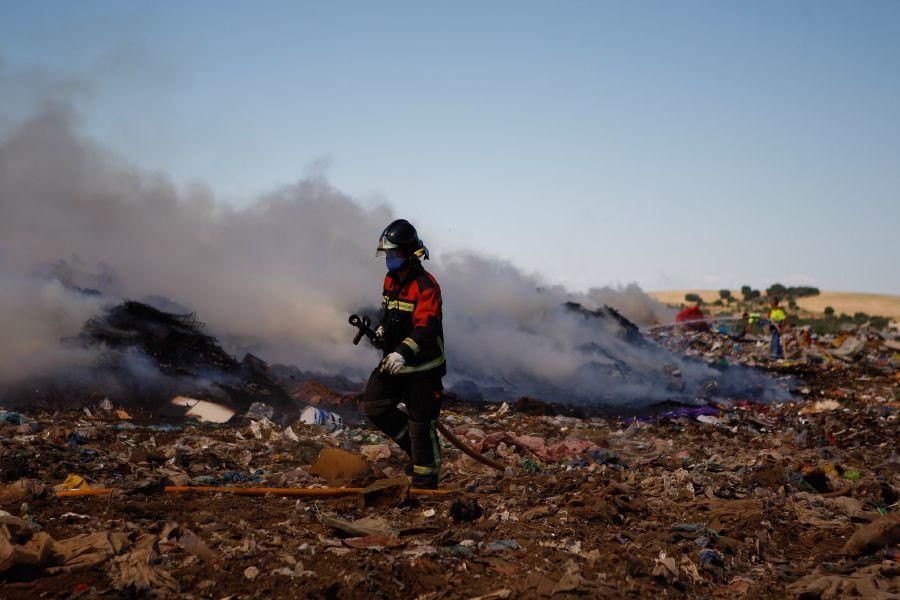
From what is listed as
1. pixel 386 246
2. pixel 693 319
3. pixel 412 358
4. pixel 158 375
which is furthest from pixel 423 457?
pixel 693 319

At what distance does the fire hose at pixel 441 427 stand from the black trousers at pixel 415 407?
1.09 ft

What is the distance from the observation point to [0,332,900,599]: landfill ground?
2.99 meters

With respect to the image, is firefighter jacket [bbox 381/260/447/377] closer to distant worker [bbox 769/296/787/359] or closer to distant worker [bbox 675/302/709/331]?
distant worker [bbox 769/296/787/359]

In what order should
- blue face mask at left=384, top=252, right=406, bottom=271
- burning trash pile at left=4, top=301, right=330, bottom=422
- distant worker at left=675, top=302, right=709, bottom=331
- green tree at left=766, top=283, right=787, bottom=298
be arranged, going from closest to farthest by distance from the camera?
blue face mask at left=384, top=252, right=406, bottom=271 < burning trash pile at left=4, top=301, right=330, bottom=422 < distant worker at left=675, top=302, right=709, bottom=331 < green tree at left=766, top=283, right=787, bottom=298

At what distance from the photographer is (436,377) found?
4891mm

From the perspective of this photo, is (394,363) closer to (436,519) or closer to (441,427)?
(436,519)

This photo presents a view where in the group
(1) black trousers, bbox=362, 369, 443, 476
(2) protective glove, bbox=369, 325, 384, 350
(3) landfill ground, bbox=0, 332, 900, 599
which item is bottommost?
(3) landfill ground, bbox=0, 332, 900, 599

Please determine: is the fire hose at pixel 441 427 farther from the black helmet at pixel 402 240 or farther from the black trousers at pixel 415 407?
the black helmet at pixel 402 240

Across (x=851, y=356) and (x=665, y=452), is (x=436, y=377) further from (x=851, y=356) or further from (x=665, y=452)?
(x=851, y=356)

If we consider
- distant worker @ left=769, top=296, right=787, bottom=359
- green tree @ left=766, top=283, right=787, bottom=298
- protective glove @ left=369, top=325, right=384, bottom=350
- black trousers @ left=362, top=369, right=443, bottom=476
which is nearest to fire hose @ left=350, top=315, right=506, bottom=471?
protective glove @ left=369, top=325, right=384, bottom=350

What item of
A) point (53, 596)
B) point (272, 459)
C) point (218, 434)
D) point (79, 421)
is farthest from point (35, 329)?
point (53, 596)

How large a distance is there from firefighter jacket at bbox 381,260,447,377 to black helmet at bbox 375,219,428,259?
76 mm

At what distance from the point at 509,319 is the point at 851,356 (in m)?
8.92

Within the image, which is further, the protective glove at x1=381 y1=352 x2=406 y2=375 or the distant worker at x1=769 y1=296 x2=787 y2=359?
the distant worker at x1=769 y1=296 x2=787 y2=359
